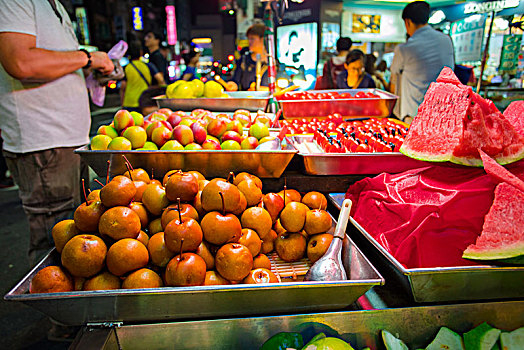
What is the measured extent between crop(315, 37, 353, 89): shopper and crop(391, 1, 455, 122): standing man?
211 centimetres

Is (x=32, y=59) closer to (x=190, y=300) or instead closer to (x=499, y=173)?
(x=190, y=300)

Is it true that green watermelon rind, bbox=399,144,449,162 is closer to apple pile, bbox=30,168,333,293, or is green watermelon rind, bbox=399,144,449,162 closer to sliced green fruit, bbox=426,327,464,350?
apple pile, bbox=30,168,333,293

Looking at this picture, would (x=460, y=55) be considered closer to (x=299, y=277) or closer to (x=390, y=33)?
(x=390, y=33)

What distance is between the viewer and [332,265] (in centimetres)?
114

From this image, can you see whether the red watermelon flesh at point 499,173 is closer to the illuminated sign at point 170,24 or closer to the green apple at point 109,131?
the green apple at point 109,131

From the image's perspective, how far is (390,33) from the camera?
→ 12.7 meters

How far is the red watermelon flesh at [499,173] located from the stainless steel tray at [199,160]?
0.81m

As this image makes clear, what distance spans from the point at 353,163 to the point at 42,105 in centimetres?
212

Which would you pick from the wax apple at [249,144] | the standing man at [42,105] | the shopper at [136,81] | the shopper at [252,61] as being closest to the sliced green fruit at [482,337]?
the wax apple at [249,144]

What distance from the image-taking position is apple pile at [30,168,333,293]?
3.37 feet

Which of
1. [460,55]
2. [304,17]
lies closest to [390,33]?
[304,17]

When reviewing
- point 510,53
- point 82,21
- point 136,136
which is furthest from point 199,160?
point 82,21

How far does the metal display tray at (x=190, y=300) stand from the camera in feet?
3.02

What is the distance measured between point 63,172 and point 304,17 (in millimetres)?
11709
